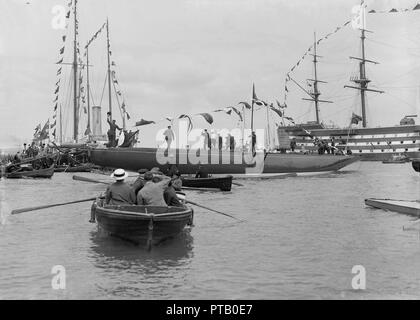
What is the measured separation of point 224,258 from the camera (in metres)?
13.2

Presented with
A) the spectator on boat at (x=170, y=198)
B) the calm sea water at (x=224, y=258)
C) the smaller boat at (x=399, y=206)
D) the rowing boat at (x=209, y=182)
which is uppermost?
the spectator on boat at (x=170, y=198)

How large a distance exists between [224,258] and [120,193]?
3.81m

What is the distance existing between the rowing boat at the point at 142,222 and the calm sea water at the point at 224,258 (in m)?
0.35

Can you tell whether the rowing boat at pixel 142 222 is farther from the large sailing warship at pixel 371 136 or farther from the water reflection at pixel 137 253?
A: the large sailing warship at pixel 371 136

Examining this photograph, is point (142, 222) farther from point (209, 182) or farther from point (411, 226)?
point (209, 182)

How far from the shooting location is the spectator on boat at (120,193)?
15074mm

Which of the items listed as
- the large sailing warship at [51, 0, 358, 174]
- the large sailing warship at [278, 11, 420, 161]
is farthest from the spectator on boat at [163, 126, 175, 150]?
the large sailing warship at [278, 11, 420, 161]

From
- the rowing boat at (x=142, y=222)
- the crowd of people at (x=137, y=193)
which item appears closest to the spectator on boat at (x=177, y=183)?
the crowd of people at (x=137, y=193)

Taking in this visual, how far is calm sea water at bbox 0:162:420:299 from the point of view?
10.3 metres

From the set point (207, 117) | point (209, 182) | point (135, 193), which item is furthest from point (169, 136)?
point (135, 193)

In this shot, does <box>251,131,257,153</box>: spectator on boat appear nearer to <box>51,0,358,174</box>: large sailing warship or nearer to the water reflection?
<box>51,0,358,174</box>: large sailing warship
